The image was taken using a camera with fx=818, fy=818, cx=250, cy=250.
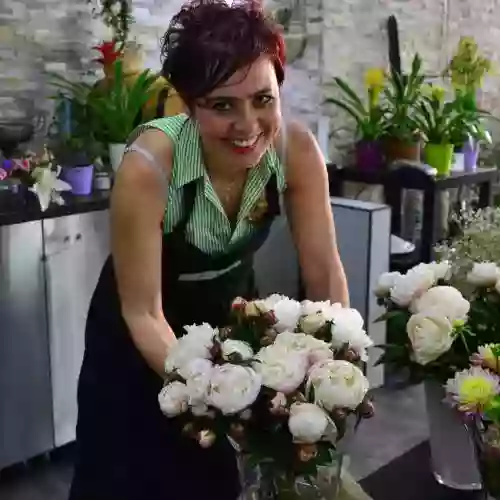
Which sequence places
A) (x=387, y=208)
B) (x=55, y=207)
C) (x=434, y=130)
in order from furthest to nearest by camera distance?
(x=434, y=130), (x=387, y=208), (x=55, y=207)

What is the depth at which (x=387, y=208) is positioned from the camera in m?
3.25

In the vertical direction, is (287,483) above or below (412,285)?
below

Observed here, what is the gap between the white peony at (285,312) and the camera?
38.8 inches

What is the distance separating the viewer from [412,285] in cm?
124

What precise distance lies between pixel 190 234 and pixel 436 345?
0.51m

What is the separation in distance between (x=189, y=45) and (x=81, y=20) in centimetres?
203

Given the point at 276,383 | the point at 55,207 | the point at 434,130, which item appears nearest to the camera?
the point at 276,383

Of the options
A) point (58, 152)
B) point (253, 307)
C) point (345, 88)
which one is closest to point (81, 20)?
point (58, 152)

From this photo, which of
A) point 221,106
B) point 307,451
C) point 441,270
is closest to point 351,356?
point 307,451

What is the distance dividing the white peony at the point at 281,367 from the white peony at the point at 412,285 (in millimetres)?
372

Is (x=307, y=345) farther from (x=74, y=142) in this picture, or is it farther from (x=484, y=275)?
(x=74, y=142)

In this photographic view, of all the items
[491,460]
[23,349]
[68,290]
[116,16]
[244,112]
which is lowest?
[23,349]

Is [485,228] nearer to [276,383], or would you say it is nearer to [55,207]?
[276,383]

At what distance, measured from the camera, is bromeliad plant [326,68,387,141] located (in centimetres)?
386
